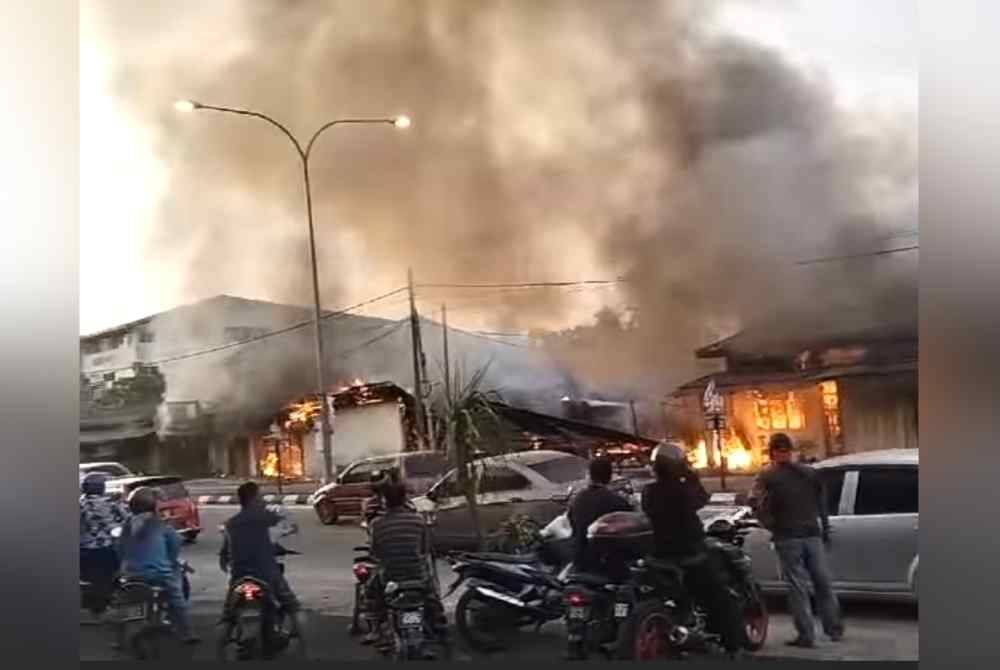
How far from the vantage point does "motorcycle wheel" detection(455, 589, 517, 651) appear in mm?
4035

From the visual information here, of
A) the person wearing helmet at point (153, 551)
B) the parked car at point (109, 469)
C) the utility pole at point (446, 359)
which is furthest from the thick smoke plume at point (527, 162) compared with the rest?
the person wearing helmet at point (153, 551)

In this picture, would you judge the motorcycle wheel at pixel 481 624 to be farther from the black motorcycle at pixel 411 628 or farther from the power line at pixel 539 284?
the power line at pixel 539 284

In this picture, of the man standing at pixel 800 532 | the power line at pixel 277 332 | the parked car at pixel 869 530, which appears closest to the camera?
the parked car at pixel 869 530

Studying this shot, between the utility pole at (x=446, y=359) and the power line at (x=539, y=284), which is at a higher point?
the power line at (x=539, y=284)

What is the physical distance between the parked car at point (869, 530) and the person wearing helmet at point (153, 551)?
5.83 ft

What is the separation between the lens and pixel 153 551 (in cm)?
409

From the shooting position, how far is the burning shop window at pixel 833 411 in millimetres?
3953

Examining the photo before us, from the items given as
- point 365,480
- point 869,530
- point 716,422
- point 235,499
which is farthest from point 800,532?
point 235,499

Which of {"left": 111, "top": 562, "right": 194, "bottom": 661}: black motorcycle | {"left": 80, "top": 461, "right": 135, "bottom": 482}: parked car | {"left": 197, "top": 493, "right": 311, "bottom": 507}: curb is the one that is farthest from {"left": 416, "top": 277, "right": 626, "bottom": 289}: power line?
{"left": 111, "top": 562, "right": 194, "bottom": 661}: black motorcycle

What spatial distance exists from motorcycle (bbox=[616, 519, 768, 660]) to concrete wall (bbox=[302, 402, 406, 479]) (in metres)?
0.85

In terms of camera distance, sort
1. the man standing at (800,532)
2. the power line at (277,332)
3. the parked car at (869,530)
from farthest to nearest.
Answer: the power line at (277,332) → the man standing at (800,532) → the parked car at (869,530)

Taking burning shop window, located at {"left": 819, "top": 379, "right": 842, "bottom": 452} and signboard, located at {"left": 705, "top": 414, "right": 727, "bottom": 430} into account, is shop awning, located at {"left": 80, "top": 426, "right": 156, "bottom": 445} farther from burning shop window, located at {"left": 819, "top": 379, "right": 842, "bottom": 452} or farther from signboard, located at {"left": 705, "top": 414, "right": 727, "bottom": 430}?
burning shop window, located at {"left": 819, "top": 379, "right": 842, "bottom": 452}

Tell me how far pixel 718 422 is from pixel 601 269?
588 mm

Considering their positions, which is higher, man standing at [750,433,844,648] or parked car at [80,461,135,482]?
parked car at [80,461,135,482]
